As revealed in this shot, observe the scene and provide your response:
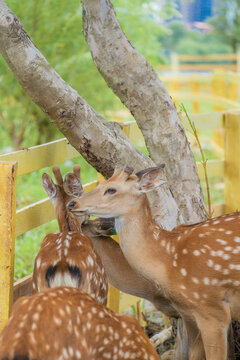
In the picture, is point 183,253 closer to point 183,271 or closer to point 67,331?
point 183,271

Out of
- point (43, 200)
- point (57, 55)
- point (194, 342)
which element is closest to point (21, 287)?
point (43, 200)

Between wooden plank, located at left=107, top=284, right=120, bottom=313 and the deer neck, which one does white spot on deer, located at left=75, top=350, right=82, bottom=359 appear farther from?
wooden plank, located at left=107, top=284, right=120, bottom=313

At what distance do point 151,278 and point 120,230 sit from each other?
0.31 meters

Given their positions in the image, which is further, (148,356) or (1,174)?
(1,174)

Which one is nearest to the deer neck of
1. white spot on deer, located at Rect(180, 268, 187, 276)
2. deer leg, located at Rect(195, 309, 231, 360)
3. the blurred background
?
white spot on deer, located at Rect(180, 268, 187, 276)

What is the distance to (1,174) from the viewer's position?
3.63 meters

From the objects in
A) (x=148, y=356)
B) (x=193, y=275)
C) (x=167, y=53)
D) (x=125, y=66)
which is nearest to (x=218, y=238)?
(x=193, y=275)

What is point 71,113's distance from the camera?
152 inches

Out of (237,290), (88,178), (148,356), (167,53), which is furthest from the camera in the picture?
(167,53)

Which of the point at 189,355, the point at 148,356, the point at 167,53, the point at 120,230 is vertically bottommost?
the point at 189,355

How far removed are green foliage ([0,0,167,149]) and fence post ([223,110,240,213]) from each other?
3.41m

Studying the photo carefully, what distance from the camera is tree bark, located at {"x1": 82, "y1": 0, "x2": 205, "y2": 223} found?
4.30 meters

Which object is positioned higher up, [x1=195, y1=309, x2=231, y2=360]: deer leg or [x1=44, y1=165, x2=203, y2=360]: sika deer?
[x1=44, y1=165, x2=203, y2=360]: sika deer

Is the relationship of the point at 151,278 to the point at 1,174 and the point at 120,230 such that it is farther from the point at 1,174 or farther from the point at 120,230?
the point at 1,174
